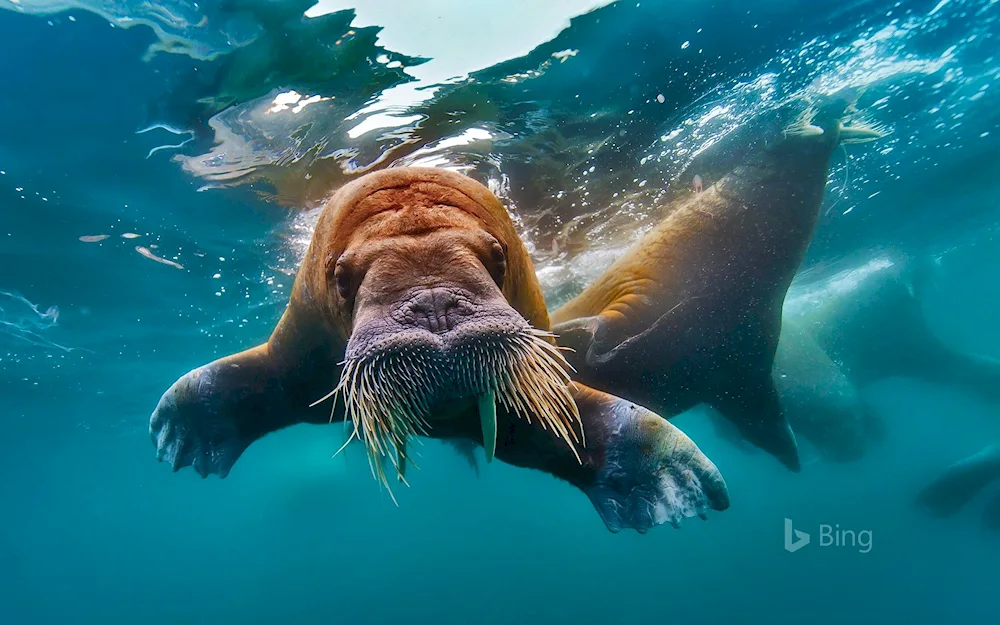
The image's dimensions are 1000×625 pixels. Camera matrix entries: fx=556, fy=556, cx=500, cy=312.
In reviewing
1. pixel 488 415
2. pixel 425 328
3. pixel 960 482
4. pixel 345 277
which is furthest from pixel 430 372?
pixel 960 482

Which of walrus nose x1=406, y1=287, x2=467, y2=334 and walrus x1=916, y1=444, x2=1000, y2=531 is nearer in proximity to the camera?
walrus nose x1=406, y1=287, x2=467, y2=334

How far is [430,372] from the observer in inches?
99.3

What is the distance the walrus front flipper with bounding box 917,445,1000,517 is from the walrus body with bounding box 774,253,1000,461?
206 cm

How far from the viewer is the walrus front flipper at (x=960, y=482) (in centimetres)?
1608

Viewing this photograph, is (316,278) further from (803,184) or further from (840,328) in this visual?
(840,328)

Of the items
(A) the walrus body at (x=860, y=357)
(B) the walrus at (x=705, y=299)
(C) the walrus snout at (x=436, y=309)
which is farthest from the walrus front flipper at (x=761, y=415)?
(A) the walrus body at (x=860, y=357)

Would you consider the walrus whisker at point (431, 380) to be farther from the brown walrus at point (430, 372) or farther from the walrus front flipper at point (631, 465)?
the walrus front flipper at point (631, 465)

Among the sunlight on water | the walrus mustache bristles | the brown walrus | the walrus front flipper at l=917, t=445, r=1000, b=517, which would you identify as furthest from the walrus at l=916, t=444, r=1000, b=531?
the sunlight on water

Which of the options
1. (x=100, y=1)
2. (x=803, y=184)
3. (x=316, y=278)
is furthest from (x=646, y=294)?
(x=100, y=1)

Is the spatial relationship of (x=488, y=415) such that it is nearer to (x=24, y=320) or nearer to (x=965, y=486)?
(x=24, y=320)

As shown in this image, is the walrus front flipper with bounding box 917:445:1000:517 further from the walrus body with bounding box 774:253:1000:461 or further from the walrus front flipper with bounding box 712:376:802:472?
the walrus front flipper with bounding box 712:376:802:472

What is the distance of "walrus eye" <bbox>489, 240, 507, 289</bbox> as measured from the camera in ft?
10.7

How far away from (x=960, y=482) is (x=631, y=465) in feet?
61.7

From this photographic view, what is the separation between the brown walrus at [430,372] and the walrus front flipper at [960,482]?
1821cm
